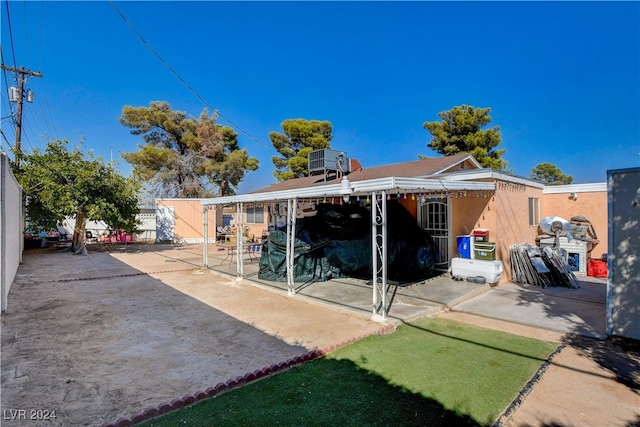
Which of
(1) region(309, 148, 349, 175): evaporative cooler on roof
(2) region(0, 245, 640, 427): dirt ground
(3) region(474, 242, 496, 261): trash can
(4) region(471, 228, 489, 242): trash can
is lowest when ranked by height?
(2) region(0, 245, 640, 427): dirt ground

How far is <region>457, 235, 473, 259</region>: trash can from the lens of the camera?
777 centimetres

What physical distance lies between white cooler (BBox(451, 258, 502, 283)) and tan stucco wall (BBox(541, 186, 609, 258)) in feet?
15.2

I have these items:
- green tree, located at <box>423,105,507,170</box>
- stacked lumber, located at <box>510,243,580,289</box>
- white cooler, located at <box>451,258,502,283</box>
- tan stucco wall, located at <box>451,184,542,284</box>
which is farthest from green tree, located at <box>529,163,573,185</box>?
white cooler, located at <box>451,258,502,283</box>

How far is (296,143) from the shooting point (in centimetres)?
2370

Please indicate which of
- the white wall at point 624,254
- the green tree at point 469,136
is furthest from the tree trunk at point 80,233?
the green tree at point 469,136

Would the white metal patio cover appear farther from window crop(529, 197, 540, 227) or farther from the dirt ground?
window crop(529, 197, 540, 227)

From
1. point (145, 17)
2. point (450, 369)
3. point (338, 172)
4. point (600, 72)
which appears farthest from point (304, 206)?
point (600, 72)

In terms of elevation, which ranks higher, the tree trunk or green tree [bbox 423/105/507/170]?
green tree [bbox 423/105/507/170]

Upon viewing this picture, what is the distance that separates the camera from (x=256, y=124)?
2280cm

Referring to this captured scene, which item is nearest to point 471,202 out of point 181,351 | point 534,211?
point 534,211

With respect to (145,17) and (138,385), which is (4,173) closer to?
(138,385)

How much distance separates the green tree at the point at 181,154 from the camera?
23344 millimetres

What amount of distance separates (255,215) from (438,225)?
11034 millimetres

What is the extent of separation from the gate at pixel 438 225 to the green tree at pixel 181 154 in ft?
59.8
